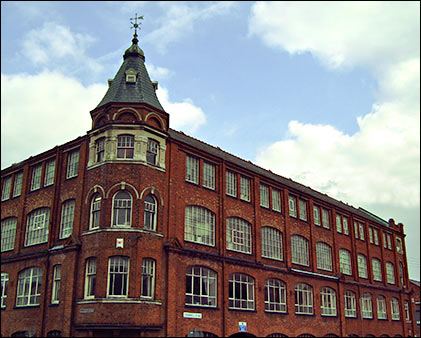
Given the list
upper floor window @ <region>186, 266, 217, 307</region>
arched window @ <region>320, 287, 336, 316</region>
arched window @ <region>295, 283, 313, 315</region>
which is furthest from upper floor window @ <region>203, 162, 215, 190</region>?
arched window @ <region>320, 287, 336, 316</region>

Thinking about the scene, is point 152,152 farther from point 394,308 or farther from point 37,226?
point 394,308

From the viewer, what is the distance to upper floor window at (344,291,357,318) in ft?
146

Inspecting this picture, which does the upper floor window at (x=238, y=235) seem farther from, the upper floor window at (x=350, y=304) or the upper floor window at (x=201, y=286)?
the upper floor window at (x=350, y=304)

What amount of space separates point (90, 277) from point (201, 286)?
23.3 feet

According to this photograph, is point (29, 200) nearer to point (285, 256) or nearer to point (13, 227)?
point (13, 227)

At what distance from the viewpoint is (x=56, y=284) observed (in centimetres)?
3023

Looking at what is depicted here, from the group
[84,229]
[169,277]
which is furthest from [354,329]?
[84,229]

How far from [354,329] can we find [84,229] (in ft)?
89.5

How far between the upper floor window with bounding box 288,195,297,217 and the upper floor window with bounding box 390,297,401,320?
1840cm

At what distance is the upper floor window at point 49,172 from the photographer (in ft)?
112

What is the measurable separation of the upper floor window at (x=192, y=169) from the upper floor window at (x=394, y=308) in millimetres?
30123

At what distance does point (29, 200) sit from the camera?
35062mm

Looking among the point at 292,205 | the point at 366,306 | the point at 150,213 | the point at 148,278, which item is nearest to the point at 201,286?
the point at 148,278

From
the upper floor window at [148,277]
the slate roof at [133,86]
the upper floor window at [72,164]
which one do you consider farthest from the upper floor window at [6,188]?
the upper floor window at [148,277]
